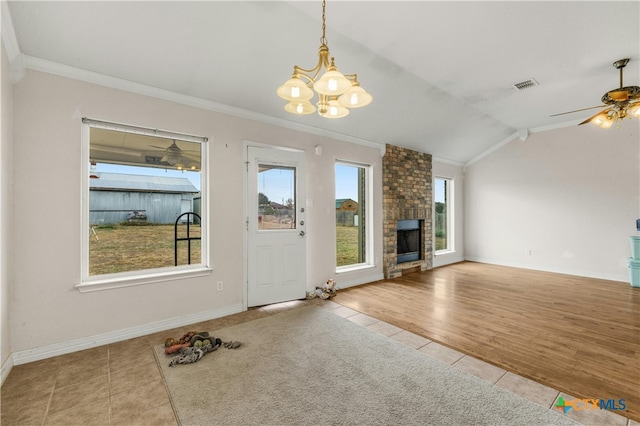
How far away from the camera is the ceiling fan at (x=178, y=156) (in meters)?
3.28

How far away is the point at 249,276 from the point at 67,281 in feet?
5.93

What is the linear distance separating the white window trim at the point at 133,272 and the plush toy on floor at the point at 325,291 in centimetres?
158

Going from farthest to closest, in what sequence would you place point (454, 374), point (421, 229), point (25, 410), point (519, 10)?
point (421, 229) < point (519, 10) < point (454, 374) < point (25, 410)

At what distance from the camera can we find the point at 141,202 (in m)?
3.17

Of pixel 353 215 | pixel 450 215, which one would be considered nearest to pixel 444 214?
pixel 450 215

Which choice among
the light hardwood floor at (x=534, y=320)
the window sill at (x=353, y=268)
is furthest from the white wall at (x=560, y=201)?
the window sill at (x=353, y=268)

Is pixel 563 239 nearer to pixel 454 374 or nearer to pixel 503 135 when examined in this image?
pixel 503 135

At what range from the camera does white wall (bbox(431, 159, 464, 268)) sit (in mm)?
6832

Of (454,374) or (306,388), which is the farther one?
(454,374)

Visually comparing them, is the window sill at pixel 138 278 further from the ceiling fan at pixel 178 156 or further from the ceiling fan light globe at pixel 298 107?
the ceiling fan light globe at pixel 298 107

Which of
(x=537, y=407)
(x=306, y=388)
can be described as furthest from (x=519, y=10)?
(x=306, y=388)

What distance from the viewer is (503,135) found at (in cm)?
638

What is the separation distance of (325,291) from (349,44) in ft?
10.7

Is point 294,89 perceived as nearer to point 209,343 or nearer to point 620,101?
point 209,343
